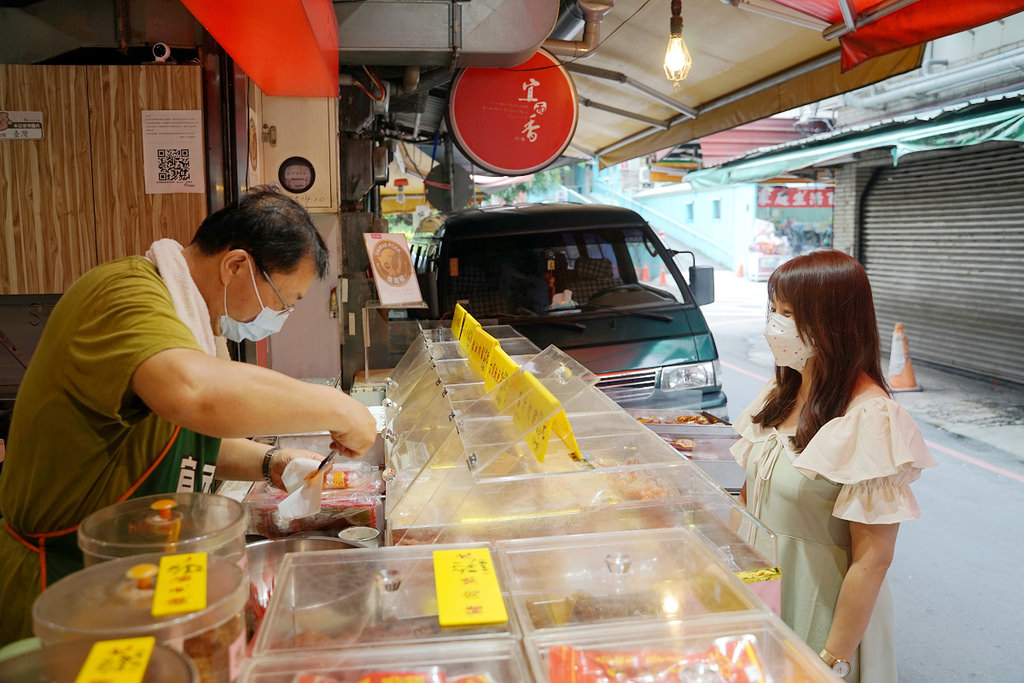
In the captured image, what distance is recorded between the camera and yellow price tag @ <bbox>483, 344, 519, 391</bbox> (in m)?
2.53

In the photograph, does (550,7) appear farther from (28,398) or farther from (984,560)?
(984,560)

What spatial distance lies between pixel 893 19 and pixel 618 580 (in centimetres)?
346

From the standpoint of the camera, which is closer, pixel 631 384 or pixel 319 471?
pixel 319 471

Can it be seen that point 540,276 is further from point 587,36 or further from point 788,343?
point 788,343

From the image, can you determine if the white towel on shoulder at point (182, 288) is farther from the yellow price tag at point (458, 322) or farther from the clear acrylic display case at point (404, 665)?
the yellow price tag at point (458, 322)

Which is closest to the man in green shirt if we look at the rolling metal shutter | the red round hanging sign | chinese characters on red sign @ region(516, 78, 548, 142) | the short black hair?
the short black hair

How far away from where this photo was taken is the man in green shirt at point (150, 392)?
1.50 metres

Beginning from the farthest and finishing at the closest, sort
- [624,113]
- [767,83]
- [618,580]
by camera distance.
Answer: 1. [624,113]
2. [767,83]
3. [618,580]

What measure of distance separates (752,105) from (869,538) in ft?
16.3

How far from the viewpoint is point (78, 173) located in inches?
135

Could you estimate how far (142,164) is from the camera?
3.47 metres

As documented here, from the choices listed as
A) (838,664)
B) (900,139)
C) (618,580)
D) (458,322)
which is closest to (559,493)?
(618,580)

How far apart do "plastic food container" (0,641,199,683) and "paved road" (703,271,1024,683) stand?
3.73 meters

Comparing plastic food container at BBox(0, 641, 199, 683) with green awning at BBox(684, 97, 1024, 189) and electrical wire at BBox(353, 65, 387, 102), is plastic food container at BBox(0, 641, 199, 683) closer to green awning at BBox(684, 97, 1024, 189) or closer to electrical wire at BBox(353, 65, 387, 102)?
electrical wire at BBox(353, 65, 387, 102)
